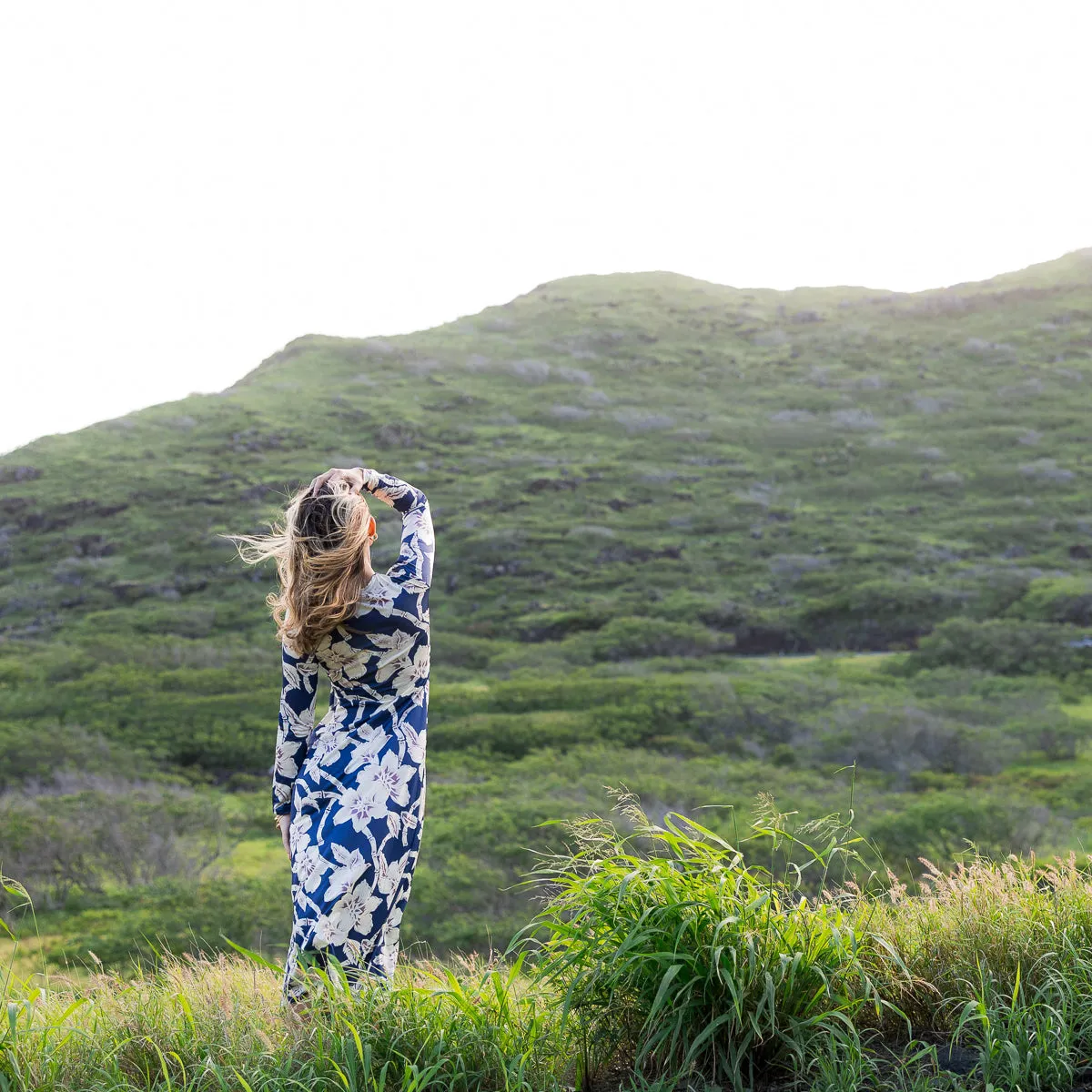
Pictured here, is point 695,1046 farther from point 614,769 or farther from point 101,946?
point 614,769

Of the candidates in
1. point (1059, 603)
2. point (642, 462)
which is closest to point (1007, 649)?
point (1059, 603)

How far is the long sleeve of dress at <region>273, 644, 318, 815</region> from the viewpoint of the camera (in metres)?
3.05

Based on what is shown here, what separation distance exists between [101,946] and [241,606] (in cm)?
2204

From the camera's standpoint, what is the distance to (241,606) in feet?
96.2

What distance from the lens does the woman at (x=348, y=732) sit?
2861mm

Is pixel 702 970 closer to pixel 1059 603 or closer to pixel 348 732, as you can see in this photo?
pixel 348 732

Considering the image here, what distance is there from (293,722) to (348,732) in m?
0.18

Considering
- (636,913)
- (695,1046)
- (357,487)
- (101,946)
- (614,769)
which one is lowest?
(614,769)

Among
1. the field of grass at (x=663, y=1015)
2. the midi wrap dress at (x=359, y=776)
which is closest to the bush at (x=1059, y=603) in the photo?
the field of grass at (x=663, y=1015)

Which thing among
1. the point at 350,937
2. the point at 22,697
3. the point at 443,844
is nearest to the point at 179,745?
the point at 22,697

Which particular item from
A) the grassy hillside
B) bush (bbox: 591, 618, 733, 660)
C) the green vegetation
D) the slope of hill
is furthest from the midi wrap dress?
the slope of hill

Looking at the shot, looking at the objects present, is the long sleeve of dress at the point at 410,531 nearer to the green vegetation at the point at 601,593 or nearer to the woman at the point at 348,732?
the woman at the point at 348,732

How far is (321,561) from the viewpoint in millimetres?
2852

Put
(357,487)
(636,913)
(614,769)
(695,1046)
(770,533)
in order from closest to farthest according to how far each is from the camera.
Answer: (695,1046) < (636,913) < (357,487) < (614,769) < (770,533)
